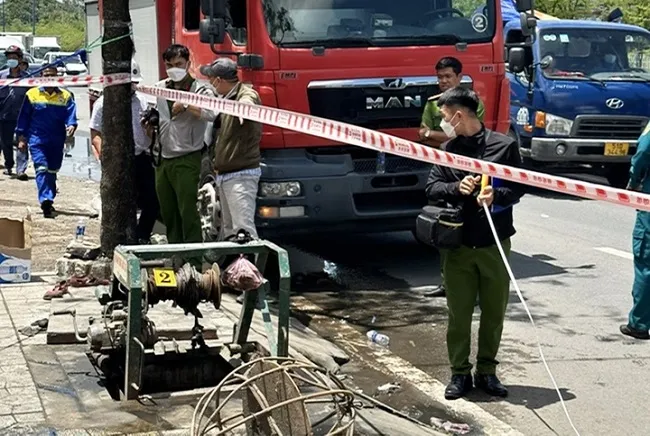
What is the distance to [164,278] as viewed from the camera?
5.30 m

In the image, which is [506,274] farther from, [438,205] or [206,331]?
[206,331]

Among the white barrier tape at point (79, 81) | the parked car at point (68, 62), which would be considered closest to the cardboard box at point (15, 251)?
the white barrier tape at point (79, 81)

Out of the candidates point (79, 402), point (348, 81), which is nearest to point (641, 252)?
point (348, 81)

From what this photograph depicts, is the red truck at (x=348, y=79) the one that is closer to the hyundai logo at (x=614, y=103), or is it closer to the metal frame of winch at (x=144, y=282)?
the metal frame of winch at (x=144, y=282)

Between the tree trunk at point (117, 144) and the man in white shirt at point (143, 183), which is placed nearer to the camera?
the tree trunk at point (117, 144)

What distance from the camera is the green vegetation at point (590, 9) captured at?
28453 millimetres

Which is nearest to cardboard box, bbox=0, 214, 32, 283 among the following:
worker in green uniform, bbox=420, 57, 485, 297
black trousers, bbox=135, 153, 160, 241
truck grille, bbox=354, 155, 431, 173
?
black trousers, bbox=135, 153, 160, 241

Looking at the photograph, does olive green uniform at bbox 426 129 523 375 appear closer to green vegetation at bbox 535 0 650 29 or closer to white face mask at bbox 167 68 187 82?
white face mask at bbox 167 68 187 82

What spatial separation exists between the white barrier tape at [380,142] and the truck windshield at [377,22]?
115 cm

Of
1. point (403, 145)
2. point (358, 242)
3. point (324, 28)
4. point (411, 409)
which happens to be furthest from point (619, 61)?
point (411, 409)

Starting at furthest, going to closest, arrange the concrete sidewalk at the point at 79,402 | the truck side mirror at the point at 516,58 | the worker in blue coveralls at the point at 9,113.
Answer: the worker in blue coveralls at the point at 9,113 → the truck side mirror at the point at 516,58 → the concrete sidewalk at the point at 79,402

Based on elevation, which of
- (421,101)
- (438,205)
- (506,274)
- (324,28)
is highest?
(324,28)

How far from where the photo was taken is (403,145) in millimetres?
6418

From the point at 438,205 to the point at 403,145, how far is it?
2.16 feet
